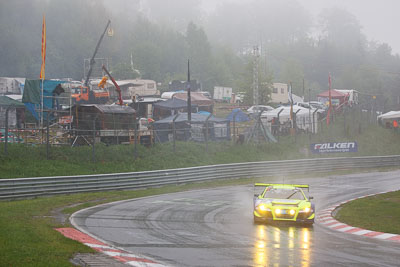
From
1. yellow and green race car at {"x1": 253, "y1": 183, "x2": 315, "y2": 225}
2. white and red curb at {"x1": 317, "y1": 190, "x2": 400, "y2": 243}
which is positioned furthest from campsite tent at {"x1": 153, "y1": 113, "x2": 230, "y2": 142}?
yellow and green race car at {"x1": 253, "y1": 183, "x2": 315, "y2": 225}

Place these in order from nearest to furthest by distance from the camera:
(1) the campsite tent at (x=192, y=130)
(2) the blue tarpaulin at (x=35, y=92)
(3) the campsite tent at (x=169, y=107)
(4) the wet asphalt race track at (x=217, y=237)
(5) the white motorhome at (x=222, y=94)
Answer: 1. (4) the wet asphalt race track at (x=217, y=237)
2. (2) the blue tarpaulin at (x=35, y=92)
3. (1) the campsite tent at (x=192, y=130)
4. (3) the campsite tent at (x=169, y=107)
5. (5) the white motorhome at (x=222, y=94)

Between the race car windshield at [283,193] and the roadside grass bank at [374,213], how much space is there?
1632mm

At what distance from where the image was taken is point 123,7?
423ft

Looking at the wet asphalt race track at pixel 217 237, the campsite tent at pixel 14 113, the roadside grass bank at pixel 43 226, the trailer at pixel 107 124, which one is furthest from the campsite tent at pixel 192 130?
Answer: the wet asphalt race track at pixel 217 237

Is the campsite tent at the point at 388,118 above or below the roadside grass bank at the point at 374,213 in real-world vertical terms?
above

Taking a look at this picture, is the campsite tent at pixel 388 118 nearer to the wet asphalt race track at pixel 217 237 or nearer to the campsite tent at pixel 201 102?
the campsite tent at pixel 201 102

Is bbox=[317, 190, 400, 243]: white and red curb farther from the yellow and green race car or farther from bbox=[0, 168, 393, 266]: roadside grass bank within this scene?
bbox=[0, 168, 393, 266]: roadside grass bank

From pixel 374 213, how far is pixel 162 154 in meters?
15.7

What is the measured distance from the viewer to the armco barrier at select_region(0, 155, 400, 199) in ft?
69.2

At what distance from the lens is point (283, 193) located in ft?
54.2

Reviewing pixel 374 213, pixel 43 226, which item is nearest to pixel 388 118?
pixel 374 213

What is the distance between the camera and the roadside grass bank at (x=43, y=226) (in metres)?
9.15

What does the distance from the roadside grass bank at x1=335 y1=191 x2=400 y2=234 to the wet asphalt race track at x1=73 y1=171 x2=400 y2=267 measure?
129 cm

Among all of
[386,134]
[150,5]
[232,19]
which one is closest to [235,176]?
[386,134]
